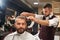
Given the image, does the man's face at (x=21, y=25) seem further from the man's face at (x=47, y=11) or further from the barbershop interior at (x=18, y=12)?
the man's face at (x=47, y=11)

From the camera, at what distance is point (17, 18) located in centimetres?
146

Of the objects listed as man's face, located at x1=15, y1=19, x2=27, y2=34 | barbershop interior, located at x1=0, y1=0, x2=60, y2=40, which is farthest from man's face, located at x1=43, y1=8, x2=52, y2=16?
man's face, located at x1=15, y1=19, x2=27, y2=34

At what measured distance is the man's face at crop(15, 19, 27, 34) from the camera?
142cm

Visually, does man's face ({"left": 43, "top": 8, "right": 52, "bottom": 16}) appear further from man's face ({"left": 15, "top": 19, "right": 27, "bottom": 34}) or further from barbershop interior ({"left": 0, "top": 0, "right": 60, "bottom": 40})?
man's face ({"left": 15, "top": 19, "right": 27, "bottom": 34})

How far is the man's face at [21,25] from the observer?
1.42 m

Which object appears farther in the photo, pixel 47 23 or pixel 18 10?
pixel 18 10

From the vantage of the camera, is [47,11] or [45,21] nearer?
[45,21]

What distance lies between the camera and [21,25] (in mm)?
1429

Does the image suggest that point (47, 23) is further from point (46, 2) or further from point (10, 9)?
point (10, 9)

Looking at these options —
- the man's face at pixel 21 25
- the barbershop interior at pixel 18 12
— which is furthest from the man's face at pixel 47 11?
the man's face at pixel 21 25

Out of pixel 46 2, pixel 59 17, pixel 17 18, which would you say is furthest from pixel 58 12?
pixel 17 18

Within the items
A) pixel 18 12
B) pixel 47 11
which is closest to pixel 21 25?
pixel 18 12

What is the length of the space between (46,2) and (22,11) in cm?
30

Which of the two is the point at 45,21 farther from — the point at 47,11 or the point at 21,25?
the point at 21,25
